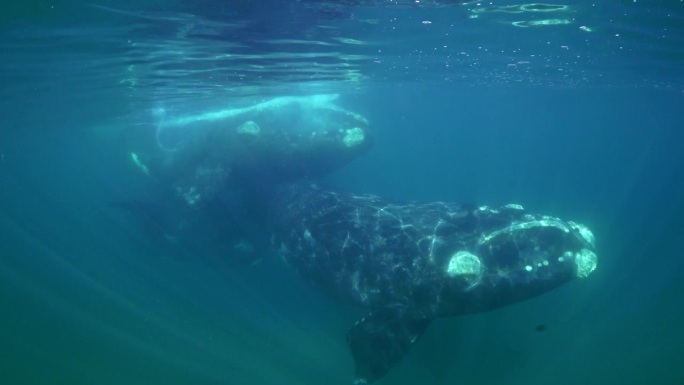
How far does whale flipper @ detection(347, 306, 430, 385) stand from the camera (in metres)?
11.5

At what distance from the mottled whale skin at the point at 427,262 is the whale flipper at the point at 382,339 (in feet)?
0.08

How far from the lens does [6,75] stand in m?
19.3

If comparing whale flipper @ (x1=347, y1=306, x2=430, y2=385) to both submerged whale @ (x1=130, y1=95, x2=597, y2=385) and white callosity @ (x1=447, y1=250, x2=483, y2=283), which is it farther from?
white callosity @ (x1=447, y1=250, x2=483, y2=283)

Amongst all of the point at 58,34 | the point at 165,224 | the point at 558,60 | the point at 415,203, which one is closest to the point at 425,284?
the point at 415,203

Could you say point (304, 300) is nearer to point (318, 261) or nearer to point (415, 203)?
point (318, 261)

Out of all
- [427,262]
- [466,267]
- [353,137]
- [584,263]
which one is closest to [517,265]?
[466,267]

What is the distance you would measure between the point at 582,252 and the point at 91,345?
22184 mm

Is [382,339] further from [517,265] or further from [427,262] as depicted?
[517,265]

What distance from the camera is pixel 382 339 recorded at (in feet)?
37.9

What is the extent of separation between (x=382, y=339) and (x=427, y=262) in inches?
95.1

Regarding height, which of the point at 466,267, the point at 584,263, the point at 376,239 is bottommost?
the point at 376,239

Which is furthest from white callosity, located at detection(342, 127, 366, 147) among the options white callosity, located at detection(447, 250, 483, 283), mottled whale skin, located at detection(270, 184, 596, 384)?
white callosity, located at detection(447, 250, 483, 283)

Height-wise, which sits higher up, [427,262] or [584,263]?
[584,263]

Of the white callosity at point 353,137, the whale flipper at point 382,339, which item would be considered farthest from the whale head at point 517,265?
the white callosity at point 353,137
